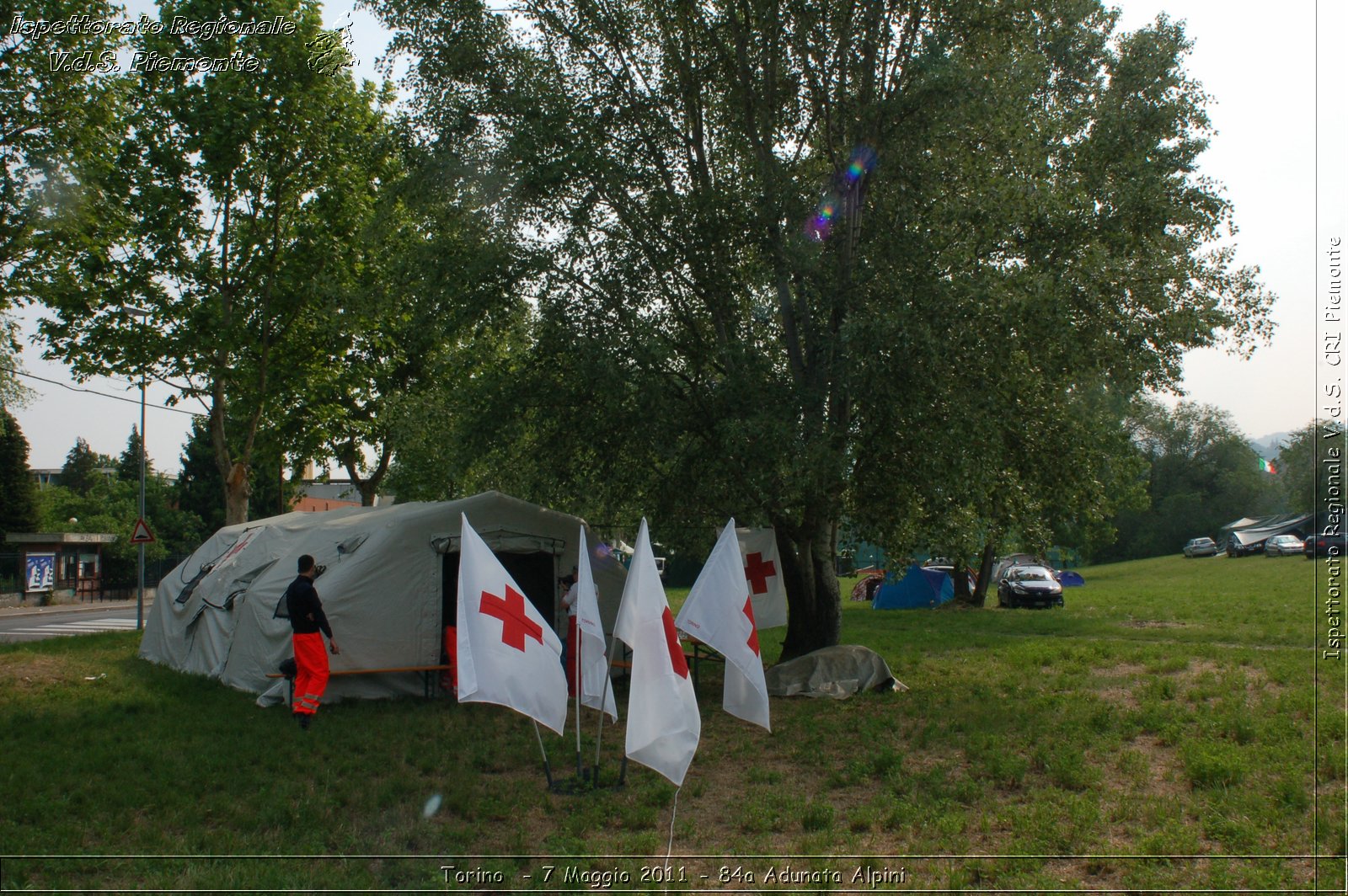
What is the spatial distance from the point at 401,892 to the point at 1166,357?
11771 mm

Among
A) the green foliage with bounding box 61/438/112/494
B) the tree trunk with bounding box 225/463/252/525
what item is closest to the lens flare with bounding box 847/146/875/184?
the tree trunk with bounding box 225/463/252/525

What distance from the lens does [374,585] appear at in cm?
1197

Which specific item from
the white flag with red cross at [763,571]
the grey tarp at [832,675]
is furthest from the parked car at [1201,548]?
the grey tarp at [832,675]

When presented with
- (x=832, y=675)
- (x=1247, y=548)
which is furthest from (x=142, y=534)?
(x=1247, y=548)

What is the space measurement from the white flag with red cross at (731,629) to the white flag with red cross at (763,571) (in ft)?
19.0

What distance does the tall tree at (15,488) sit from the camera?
46.1 m

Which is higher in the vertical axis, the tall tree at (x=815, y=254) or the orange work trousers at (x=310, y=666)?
the tall tree at (x=815, y=254)

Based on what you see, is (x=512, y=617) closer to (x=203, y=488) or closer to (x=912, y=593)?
(x=912, y=593)

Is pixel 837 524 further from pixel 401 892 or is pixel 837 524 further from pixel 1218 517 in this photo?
pixel 1218 517

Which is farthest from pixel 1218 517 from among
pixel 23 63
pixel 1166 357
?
pixel 23 63

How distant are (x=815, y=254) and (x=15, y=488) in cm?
5007

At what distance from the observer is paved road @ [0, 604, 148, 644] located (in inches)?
913

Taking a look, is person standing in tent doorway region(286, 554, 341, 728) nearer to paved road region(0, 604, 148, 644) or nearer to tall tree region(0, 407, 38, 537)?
paved road region(0, 604, 148, 644)

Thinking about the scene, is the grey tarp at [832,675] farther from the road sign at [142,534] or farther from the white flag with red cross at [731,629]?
the road sign at [142,534]
